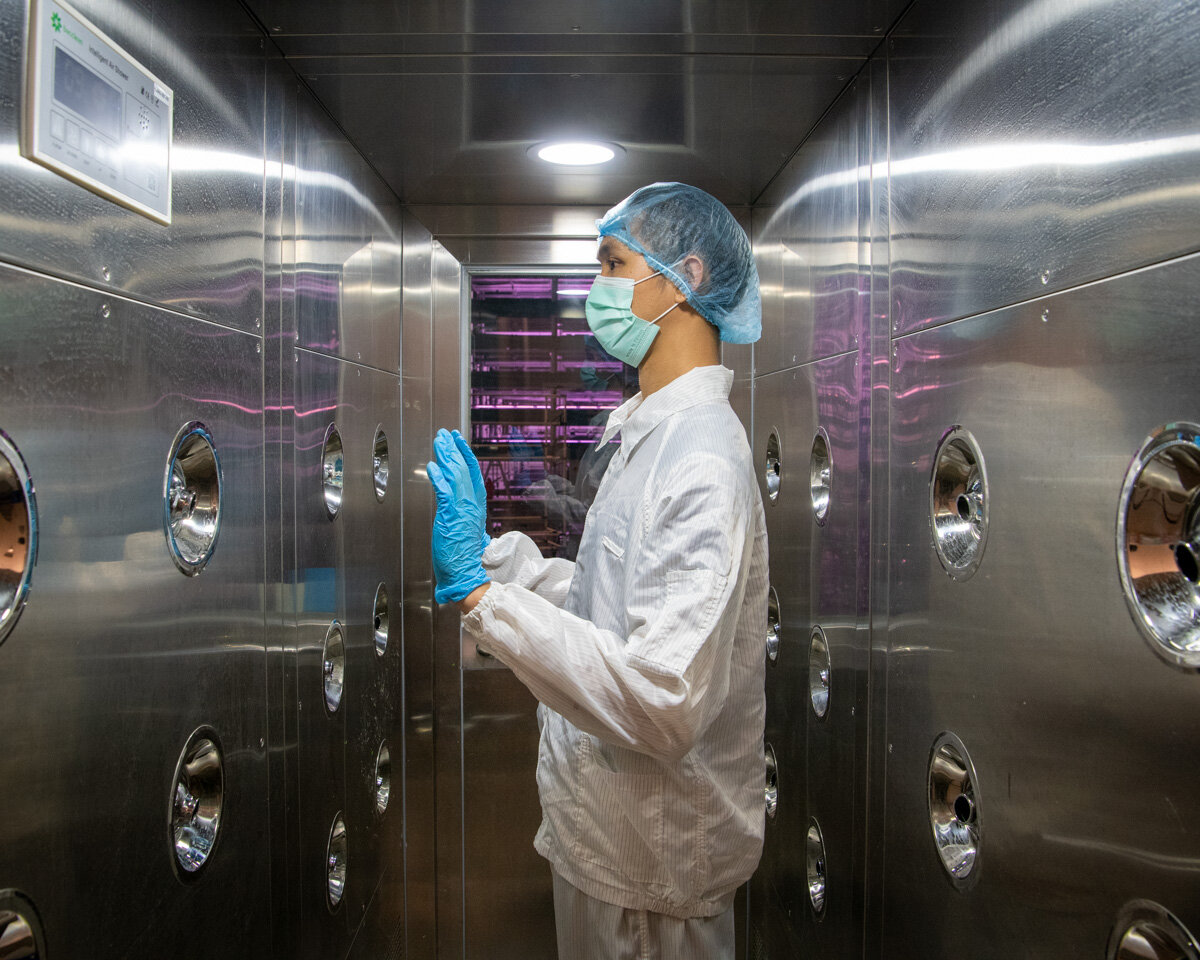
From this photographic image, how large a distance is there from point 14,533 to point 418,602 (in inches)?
77.3

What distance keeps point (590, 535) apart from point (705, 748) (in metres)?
0.44

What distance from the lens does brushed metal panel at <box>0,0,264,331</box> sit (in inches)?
37.9

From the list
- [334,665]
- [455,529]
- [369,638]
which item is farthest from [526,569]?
[369,638]

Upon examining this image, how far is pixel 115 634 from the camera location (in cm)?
118

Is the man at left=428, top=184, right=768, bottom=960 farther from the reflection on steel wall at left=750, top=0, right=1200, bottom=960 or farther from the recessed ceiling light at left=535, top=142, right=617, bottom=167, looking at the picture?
the recessed ceiling light at left=535, top=142, right=617, bottom=167

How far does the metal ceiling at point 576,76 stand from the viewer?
1.63 meters

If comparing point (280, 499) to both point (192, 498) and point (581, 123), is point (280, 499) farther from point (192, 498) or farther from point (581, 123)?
point (581, 123)

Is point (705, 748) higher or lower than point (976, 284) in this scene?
lower

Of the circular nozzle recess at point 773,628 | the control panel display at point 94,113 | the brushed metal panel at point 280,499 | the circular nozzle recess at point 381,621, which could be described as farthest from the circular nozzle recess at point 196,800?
the circular nozzle recess at point 773,628

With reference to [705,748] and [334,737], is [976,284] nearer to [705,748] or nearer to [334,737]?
[705,748]

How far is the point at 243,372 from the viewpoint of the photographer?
5.20 feet

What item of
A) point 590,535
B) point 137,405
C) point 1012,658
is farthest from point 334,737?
point 1012,658

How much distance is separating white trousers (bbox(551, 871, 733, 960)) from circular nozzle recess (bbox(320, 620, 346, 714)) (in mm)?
872

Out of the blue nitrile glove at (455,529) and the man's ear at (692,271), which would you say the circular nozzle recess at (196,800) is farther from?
the man's ear at (692,271)
